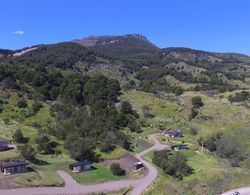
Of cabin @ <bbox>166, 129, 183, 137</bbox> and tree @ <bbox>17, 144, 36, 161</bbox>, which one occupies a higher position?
tree @ <bbox>17, 144, 36, 161</bbox>

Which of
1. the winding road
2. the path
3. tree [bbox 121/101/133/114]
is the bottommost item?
the path

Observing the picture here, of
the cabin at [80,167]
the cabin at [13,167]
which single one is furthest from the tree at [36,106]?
the cabin at [13,167]

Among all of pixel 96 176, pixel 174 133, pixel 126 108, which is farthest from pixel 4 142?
pixel 126 108

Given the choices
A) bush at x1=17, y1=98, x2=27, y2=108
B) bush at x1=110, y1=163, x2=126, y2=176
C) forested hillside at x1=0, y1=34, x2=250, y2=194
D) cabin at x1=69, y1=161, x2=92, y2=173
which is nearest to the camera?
cabin at x1=69, y1=161, x2=92, y2=173

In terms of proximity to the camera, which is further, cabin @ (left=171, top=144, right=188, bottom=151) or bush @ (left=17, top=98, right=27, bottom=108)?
bush @ (left=17, top=98, right=27, bottom=108)

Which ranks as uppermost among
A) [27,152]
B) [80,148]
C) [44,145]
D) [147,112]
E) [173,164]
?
[147,112]

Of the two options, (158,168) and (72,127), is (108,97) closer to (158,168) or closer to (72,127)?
(72,127)

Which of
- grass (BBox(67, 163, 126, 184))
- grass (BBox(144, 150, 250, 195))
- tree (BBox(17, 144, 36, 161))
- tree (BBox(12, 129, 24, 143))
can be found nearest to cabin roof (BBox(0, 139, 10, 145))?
tree (BBox(12, 129, 24, 143))

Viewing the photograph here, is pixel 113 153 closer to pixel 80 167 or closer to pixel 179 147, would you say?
pixel 80 167

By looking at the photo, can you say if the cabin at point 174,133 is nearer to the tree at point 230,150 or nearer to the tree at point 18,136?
the tree at point 230,150

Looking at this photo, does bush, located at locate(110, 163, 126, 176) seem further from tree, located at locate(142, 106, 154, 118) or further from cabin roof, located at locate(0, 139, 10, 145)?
tree, located at locate(142, 106, 154, 118)
